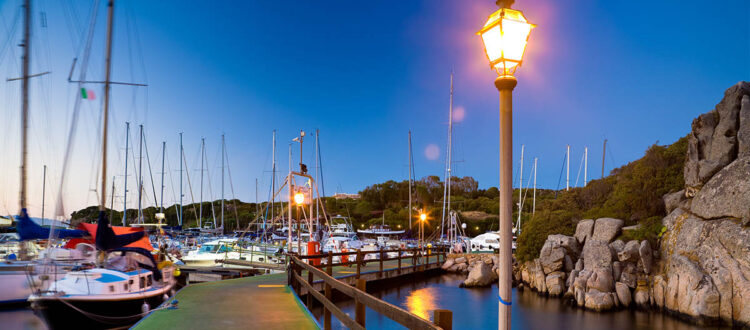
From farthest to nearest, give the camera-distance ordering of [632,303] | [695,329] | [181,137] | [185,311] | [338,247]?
[181,137], [338,247], [632,303], [695,329], [185,311]

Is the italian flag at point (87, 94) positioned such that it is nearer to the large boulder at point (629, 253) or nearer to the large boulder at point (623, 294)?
the large boulder at point (623, 294)

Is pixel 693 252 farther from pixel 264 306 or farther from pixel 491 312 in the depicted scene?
pixel 264 306

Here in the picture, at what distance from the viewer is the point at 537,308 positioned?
1945 centimetres

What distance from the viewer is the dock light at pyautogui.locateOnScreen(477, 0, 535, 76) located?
3750 mm

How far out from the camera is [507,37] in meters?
3.75

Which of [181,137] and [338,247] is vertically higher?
[181,137]

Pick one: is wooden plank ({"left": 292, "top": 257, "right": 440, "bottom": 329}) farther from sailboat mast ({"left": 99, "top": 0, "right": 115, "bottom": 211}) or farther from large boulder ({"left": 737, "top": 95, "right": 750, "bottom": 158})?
large boulder ({"left": 737, "top": 95, "right": 750, "bottom": 158})

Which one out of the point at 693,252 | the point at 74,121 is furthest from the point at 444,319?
the point at 693,252

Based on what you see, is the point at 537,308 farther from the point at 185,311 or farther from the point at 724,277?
the point at 185,311

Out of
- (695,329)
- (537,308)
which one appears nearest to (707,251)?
(695,329)

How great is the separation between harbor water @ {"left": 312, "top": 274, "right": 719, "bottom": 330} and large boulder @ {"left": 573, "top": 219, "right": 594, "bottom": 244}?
4.04 meters

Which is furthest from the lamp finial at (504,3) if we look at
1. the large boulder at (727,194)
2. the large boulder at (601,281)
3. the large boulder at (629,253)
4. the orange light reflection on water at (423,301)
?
the large boulder at (629,253)

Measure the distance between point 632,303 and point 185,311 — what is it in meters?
17.9

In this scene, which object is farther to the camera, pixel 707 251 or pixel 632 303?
pixel 632 303
